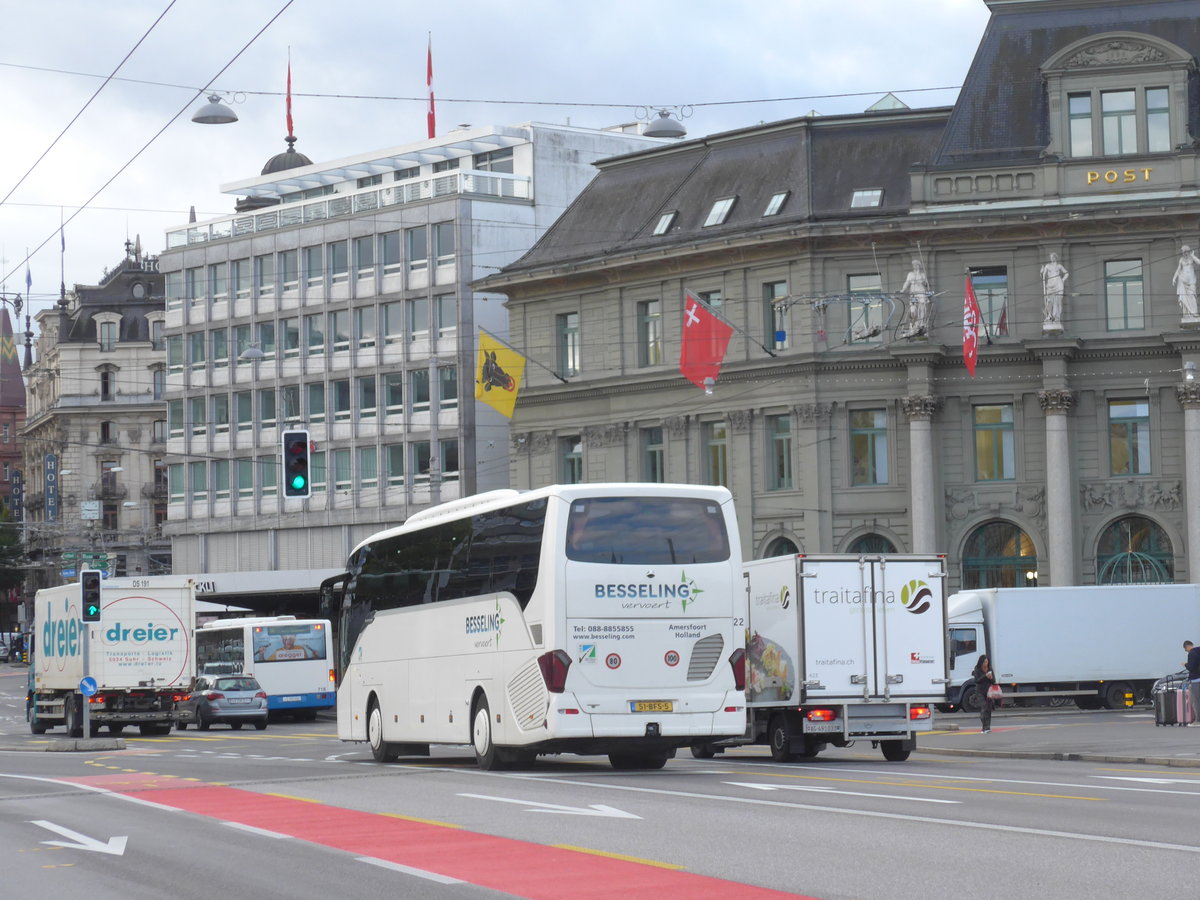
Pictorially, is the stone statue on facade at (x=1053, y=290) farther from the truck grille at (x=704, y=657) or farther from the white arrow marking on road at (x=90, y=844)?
the white arrow marking on road at (x=90, y=844)

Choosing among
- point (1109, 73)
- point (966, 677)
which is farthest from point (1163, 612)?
point (1109, 73)

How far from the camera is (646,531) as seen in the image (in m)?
23.6

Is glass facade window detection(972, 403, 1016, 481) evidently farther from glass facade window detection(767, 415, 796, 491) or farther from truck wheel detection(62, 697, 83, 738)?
truck wheel detection(62, 697, 83, 738)

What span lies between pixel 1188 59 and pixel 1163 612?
15649 millimetres

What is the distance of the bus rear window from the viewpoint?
23.4 metres

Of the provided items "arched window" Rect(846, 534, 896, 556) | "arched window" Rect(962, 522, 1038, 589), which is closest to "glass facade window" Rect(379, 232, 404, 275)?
"arched window" Rect(846, 534, 896, 556)

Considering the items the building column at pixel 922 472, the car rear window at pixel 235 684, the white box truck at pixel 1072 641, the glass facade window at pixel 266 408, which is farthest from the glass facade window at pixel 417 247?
the white box truck at pixel 1072 641

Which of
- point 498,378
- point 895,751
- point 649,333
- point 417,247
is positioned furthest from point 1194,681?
point 417,247

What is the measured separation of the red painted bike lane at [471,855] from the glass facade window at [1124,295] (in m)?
38.5

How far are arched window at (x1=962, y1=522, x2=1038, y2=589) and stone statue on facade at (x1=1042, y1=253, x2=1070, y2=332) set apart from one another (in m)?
5.74

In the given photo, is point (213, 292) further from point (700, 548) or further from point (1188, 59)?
point (700, 548)

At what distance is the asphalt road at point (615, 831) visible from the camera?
39.8ft

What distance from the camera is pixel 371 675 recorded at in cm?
2992

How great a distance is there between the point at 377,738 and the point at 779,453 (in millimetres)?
29283
